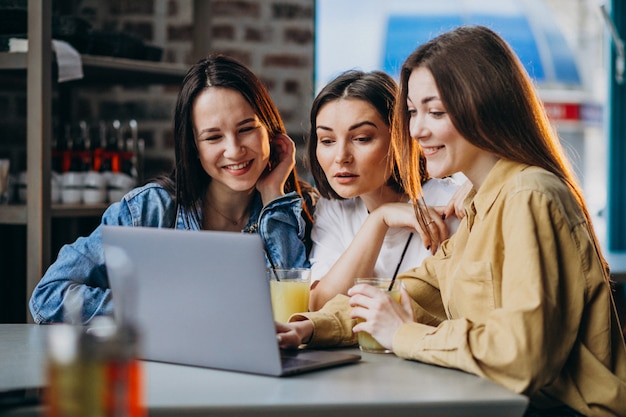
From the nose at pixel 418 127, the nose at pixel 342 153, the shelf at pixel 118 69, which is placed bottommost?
the nose at pixel 342 153

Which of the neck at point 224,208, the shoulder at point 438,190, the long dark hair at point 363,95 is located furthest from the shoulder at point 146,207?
the shoulder at point 438,190

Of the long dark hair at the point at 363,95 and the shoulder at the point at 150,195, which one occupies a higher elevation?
the long dark hair at the point at 363,95

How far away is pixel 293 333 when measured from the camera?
1605 millimetres

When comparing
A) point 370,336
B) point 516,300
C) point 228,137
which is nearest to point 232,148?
point 228,137

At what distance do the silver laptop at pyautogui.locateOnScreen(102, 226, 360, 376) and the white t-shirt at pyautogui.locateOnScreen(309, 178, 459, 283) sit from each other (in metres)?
0.82

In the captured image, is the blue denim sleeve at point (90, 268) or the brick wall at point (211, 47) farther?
the brick wall at point (211, 47)

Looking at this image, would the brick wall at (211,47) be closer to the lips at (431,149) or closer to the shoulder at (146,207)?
the shoulder at (146,207)

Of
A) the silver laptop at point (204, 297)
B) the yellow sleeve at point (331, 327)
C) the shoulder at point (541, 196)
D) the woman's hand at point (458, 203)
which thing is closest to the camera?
the silver laptop at point (204, 297)

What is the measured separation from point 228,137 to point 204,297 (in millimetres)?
911

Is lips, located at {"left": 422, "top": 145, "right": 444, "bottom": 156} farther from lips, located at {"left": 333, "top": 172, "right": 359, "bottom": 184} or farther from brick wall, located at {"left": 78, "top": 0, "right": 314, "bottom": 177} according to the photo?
brick wall, located at {"left": 78, "top": 0, "right": 314, "bottom": 177}

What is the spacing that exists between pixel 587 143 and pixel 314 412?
25.9 ft

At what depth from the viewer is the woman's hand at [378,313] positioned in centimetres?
156

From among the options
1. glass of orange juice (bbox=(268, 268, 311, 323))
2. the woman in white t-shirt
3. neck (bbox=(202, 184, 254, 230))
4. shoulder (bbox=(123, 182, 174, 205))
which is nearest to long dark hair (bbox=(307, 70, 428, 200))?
the woman in white t-shirt

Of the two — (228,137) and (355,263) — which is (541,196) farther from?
(228,137)
